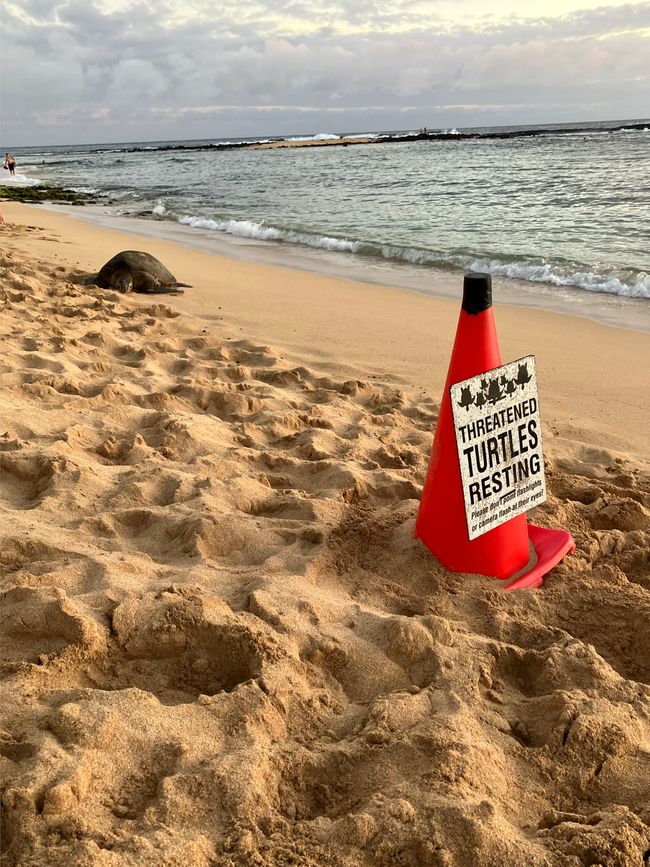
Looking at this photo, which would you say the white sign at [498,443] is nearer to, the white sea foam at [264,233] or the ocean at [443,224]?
the ocean at [443,224]

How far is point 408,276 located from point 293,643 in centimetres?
741

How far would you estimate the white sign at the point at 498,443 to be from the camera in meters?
2.28

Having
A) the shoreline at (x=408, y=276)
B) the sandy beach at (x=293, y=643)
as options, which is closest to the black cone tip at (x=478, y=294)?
the sandy beach at (x=293, y=643)

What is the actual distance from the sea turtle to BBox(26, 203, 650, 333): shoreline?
2.38m

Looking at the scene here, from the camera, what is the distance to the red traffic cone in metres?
2.41

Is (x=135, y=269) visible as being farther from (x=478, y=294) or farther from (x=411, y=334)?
(x=478, y=294)

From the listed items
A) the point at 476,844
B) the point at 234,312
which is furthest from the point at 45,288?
the point at 476,844

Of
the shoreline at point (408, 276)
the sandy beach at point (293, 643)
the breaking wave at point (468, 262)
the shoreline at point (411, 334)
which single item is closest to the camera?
the sandy beach at point (293, 643)

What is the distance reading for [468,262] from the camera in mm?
9242

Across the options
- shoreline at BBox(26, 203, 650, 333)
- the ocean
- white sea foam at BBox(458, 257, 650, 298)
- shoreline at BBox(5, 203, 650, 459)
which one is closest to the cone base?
shoreline at BBox(5, 203, 650, 459)

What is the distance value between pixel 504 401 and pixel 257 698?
1.27 meters

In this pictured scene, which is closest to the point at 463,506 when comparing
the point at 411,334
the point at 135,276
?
the point at 411,334

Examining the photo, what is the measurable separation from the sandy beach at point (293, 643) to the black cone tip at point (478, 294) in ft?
2.93

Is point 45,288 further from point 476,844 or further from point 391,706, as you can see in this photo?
point 476,844
